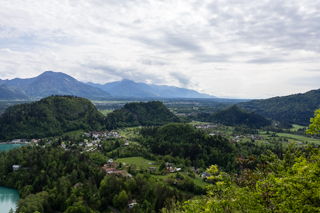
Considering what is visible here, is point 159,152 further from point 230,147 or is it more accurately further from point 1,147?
point 1,147

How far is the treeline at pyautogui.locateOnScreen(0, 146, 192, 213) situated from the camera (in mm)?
36159

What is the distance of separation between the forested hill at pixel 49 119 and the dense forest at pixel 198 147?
5226 cm

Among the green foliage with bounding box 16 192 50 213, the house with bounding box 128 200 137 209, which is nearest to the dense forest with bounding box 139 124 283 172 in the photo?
the house with bounding box 128 200 137 209

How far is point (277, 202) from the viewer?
8.09 metres

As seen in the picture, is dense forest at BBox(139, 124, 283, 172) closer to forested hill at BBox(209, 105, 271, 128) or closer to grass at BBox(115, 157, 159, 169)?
grass at BBox(115, 157, 159, 169)

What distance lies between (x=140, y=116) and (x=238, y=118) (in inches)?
3711

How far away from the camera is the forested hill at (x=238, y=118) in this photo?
167175mm

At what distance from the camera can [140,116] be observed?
156375mm

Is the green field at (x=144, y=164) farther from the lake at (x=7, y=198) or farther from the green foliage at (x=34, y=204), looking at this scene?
the lake at (x=7, y=198)

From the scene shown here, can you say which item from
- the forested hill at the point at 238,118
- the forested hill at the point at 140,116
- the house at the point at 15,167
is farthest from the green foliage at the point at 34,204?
the forested hill at the point at 238,118

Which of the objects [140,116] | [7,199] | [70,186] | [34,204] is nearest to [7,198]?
[7,199]

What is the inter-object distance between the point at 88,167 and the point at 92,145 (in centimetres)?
3957

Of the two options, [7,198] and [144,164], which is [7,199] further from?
[144,164]

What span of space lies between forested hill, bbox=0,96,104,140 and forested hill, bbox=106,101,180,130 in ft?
36.6
